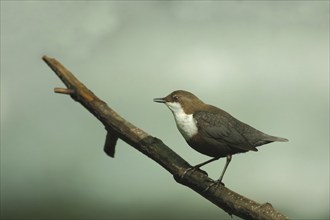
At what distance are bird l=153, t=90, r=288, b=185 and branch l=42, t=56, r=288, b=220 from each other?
0.99 meters

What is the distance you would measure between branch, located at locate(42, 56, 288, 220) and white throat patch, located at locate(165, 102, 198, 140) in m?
1.04

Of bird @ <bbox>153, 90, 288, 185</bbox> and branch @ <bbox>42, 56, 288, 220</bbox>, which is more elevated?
bird @ <bbox>153, 90, 288, 185</bbox>

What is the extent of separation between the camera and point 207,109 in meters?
7.23

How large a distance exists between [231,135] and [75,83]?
2555 mm

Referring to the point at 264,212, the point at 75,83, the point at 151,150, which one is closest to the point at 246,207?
the point at 264,212

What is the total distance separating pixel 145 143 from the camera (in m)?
6.00

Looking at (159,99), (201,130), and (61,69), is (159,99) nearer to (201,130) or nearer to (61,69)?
(201,130)

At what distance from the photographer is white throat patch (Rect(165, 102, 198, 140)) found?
7.15 metres

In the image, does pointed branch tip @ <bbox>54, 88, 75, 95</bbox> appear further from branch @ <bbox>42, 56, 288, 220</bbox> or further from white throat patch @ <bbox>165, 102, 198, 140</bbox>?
white throat patch @ <bbox>165, 102, 198, 140</bbox>

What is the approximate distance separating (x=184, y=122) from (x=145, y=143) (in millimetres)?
1349

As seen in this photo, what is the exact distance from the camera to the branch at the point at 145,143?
19.2 ft

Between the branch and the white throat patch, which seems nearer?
the branch

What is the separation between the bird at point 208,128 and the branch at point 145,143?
39.1 inches

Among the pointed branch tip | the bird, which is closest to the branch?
the pointed branch tip
